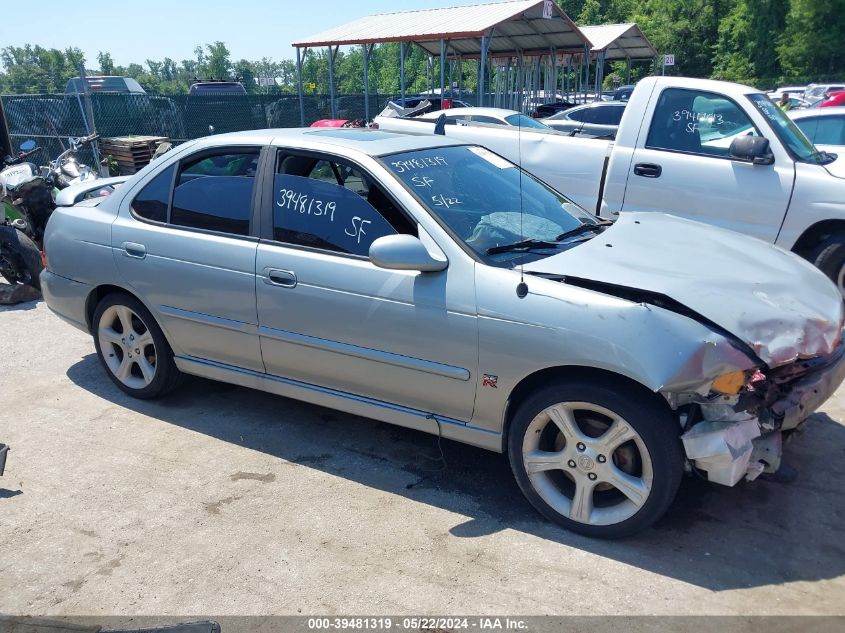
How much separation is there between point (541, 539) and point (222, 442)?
2.03 meters

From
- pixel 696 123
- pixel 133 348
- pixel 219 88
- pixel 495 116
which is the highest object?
pixel 696 123

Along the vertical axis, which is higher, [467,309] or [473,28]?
[473,28]

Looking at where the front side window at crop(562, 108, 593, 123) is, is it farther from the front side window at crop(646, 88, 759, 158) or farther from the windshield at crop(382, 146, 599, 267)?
the windshield at crop(382, 146, 599, 267)

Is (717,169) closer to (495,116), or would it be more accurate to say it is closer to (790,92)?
(495,116)

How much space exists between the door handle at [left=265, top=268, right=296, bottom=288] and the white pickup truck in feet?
8.36

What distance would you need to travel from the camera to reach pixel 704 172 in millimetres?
6102

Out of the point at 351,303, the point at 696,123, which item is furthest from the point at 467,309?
the point at 696,123

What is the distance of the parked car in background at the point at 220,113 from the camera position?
1573cm

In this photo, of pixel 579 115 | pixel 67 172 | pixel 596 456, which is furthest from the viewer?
pixel 579 115

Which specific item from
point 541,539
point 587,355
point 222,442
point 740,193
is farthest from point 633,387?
point 740,193

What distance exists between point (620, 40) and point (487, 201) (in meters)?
24.2

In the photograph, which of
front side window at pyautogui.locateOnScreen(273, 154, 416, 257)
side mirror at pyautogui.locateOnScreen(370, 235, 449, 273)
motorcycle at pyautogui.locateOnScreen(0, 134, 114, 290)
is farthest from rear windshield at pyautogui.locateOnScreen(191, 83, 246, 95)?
side mirror at pyautogui.locateOnScreen(370, 235, 449, 273)

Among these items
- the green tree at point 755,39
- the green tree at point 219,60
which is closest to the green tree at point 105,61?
the green tree at point 219,60

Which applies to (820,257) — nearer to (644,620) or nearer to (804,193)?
(804,193)
